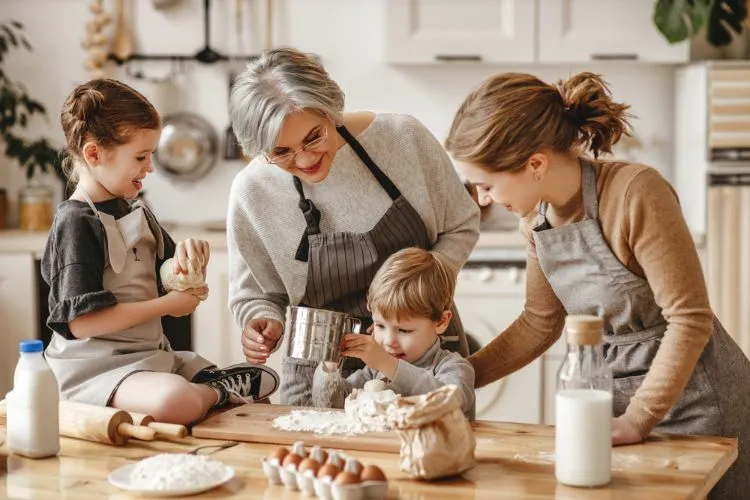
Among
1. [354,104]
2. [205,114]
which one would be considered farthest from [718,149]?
[205,114]

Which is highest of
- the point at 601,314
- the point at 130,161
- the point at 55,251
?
the point at 130,161

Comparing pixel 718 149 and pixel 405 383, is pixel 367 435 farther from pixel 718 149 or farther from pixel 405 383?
pixel 718 149

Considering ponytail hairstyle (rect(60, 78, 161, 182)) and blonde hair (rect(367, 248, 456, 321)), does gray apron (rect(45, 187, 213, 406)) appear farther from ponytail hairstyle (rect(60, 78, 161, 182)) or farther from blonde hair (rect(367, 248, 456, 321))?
blonde hair (rect(367, 248, 456, 321))

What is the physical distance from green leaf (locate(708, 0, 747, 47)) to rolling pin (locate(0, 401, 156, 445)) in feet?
9.48

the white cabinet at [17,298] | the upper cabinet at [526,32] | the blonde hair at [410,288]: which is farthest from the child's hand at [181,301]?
the upper cabinet at [526,32]

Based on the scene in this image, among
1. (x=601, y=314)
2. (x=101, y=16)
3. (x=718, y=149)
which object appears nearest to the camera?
(x=601, y=314)

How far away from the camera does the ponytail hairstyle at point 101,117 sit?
5.99 ft

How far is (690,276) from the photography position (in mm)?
1579

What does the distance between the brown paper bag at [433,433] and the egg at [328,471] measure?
0.11m

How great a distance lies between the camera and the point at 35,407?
5.18 feet

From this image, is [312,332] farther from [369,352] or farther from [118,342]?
[118,342]

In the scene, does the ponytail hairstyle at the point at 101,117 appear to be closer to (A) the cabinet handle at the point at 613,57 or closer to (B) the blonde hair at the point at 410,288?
(B) the blonde hair at the point at 410,288

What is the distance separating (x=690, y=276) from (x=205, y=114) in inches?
119

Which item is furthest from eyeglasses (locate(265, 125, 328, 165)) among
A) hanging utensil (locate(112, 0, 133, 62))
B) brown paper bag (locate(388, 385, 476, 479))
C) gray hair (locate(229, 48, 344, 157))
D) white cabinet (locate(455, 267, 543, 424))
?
hanging utensil (locate(112, 0, 133, 62))
